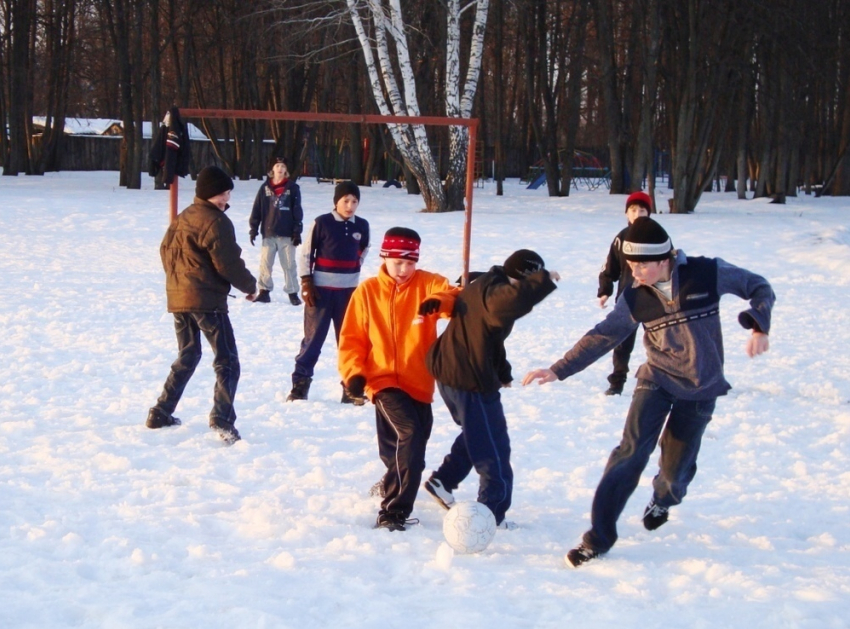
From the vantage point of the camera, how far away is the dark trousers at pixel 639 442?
473 centimetres

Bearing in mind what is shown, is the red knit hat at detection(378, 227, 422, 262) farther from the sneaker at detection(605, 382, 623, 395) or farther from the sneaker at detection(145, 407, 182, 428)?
the sneaker at detection(605, 382, 623, 395)

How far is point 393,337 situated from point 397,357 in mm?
109

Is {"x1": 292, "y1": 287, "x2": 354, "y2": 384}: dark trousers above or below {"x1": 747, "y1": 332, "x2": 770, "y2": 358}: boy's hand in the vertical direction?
below

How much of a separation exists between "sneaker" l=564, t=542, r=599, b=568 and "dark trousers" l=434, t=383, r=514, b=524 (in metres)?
0.50

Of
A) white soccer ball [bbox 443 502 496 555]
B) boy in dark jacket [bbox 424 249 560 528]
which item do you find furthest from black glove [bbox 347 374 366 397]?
white soccer ball [bbox 443 502 496 555]

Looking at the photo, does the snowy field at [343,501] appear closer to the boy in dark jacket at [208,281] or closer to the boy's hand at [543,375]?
the boy in dark jacket at [208,281]

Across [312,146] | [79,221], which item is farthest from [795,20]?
[312,146]

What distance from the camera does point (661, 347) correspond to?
473 cm

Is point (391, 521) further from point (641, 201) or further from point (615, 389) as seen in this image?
point (615, 389)

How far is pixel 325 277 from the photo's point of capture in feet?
27.0

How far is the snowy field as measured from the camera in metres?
4.18

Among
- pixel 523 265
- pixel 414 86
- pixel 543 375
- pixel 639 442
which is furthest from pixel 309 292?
pixel 414 86

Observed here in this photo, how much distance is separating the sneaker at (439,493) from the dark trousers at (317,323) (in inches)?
112

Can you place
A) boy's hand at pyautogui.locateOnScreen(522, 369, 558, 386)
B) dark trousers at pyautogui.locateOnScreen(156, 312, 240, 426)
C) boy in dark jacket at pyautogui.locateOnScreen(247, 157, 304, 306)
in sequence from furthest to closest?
boy in dark jacket at pyautogui.locateOnScreen(247, 157, 304, 306), dark trousers at pyautogui.locateOnScreen(156, 312, 240, 426), boy's hand at pyautogui.locateOnScreen(522, 369, 558, 386)
